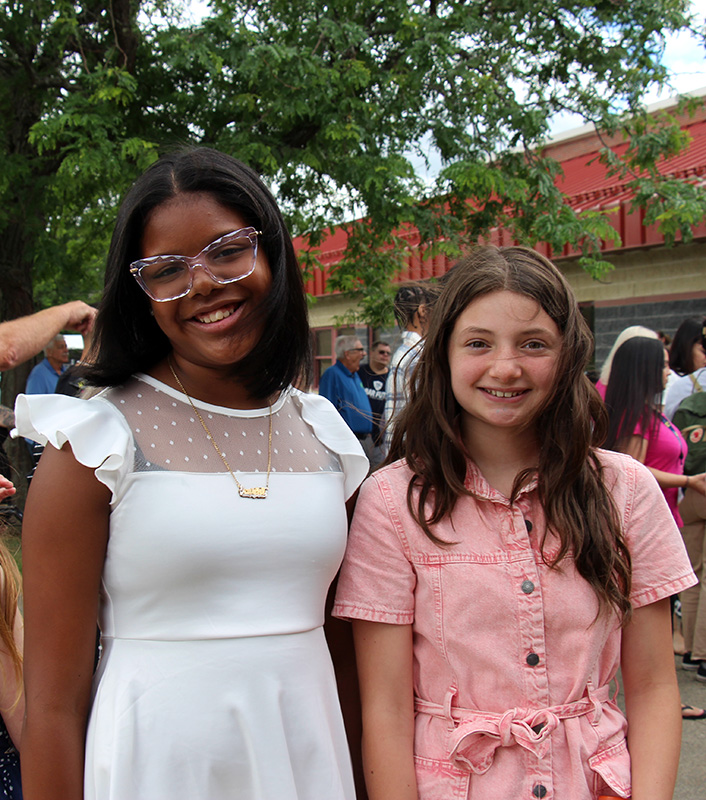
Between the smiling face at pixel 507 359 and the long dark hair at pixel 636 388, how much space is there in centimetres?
244

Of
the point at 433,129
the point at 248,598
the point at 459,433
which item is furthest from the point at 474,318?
the point at 433,129

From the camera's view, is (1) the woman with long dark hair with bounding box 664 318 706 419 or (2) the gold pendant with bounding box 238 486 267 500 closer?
(2) the gold pendant with bounding box 238 486 267 500

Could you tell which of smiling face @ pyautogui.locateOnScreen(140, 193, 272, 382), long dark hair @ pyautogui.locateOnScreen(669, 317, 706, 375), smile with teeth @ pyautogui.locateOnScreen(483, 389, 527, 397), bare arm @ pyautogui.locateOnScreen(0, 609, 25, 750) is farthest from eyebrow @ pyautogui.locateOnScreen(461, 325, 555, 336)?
long dark hair @ pyautogui.locateOnScreen(669, 317, 706, 375)

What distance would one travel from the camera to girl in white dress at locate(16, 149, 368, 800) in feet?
4.36

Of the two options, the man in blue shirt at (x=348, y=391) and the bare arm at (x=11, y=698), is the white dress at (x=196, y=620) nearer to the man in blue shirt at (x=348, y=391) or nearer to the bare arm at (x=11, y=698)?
the bare arm at (x=11, y=698)

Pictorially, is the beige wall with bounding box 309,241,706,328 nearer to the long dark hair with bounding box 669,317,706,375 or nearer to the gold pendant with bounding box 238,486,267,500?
the long dark hair with bounding box 669,317,706,375

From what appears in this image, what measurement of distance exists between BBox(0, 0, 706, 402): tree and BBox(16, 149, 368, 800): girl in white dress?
4.17m

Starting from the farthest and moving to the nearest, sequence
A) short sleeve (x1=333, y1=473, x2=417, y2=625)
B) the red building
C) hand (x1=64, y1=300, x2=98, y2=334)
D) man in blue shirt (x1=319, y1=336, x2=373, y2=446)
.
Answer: the red building < man in blue shirt (x1=319, y1=336, x2=373, y2=446) < hand (x1=64, y1=300, x2=98, y2=334) < short sleeve (x1=333, y1=473, x2=417, y2=625)

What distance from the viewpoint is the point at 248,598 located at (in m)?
1.42

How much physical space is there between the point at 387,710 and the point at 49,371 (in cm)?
601

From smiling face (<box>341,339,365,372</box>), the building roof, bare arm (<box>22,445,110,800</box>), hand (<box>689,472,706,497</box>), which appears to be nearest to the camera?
bare arm (<box>22,445,110,800</box>)

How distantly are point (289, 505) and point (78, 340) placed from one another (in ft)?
59.1

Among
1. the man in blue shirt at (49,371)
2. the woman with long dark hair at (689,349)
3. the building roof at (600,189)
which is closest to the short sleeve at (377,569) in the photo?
the woman with long dark hair at (689,349)

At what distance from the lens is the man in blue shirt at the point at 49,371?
21.5 ft
